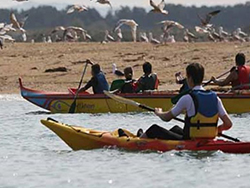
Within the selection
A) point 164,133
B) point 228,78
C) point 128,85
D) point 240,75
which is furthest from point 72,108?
point 164,133

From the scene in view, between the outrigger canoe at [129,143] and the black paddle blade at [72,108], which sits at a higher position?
the outrigger canoe at [129,143]

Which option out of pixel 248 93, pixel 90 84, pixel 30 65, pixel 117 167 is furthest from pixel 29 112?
pixel 117 167

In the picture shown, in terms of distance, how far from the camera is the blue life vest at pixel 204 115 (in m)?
12.3

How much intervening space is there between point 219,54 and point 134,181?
17.1 metres

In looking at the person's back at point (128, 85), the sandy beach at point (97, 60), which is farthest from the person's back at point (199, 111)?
the sandy beach at point (97, 60)

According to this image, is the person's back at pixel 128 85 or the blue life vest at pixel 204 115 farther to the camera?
the person's back at pixel 128 85

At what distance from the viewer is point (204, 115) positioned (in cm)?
1241

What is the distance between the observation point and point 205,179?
1159 centimetres

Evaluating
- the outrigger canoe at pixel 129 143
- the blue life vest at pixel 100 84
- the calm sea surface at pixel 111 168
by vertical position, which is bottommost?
the calm sea surface at pixel 111 168

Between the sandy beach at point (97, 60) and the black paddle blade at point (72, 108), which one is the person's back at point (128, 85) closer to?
the black paddle blade at point (72, 108)

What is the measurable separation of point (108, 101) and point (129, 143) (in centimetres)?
605

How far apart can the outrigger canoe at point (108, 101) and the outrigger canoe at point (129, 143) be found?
491 centimetres

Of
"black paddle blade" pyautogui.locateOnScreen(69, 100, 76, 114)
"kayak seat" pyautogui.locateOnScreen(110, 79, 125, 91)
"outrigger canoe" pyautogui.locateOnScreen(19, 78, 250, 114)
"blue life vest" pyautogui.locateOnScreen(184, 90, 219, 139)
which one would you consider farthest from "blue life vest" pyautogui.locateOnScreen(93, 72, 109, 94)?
"blue life vest" pyautogui.locateOnScreen(184, 90, 219, 139)

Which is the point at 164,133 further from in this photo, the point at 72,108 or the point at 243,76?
the point at 72,108
